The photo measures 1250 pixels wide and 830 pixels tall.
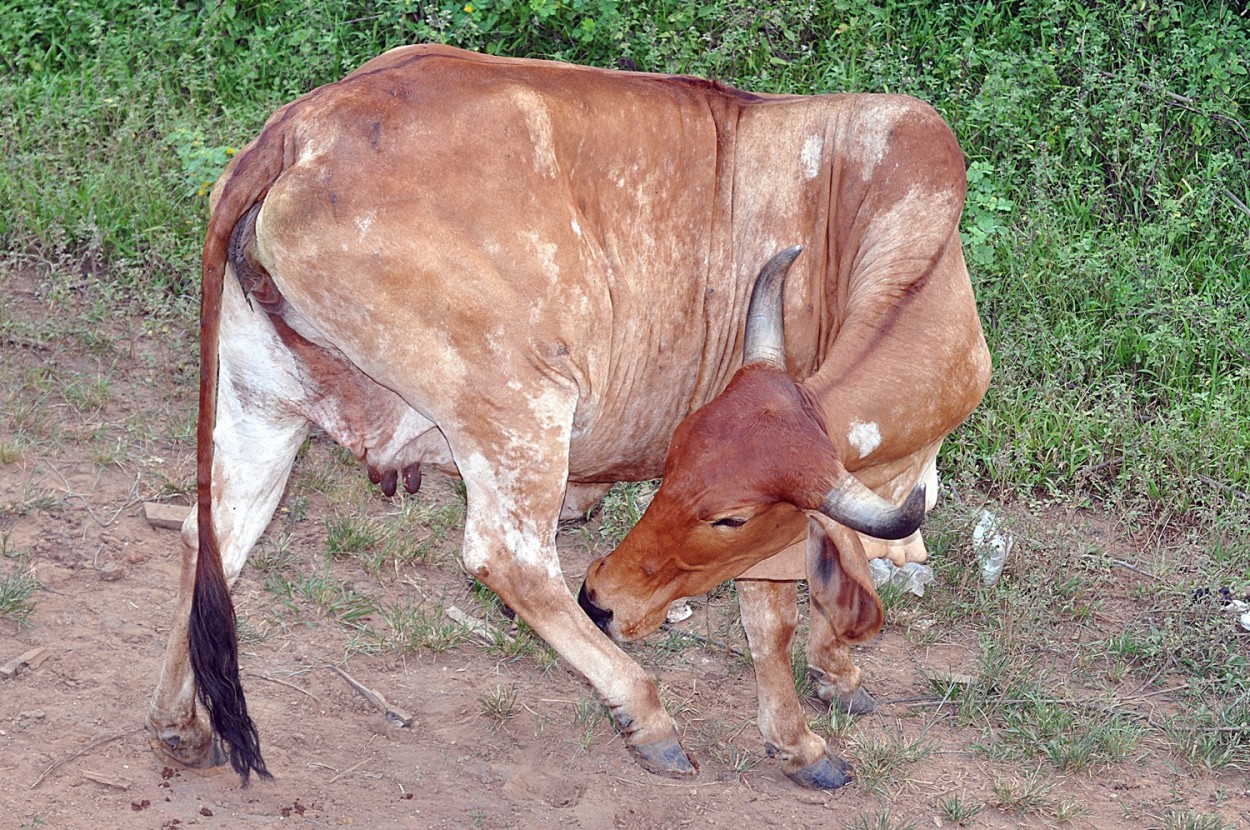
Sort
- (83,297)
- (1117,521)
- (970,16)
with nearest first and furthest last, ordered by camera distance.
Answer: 1. (1117,521)
2. (83,297)
3. (970,16)

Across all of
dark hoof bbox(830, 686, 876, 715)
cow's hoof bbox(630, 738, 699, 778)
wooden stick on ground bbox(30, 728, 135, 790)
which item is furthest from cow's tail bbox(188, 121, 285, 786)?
dark hoof bbox(830, 686, 876, 715)

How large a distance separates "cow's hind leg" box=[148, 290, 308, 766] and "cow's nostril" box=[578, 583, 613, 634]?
0.81 metres

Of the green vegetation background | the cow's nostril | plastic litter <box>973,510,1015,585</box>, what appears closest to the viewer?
the cow's nostril

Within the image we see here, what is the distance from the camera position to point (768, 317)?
3500 mm

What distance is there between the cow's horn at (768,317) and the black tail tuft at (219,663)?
129 centimetres

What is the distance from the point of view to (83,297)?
5742 millimetres

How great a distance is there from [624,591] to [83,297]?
310cm

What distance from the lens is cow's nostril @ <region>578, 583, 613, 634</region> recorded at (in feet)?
11.7

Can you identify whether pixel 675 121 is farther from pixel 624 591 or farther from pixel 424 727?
pixel 424 727

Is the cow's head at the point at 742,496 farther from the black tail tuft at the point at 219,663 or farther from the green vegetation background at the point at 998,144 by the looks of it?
the green vegetation background at the point at 998,144

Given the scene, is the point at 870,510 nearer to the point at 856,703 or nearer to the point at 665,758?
the point at 665,758

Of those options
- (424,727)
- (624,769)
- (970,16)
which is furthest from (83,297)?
(970,16)

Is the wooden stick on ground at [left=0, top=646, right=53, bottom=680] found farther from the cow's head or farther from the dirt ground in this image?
the cow's head

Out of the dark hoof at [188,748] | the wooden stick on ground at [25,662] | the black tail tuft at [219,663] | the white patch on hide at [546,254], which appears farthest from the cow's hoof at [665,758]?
the wooden stick on ground at [25,662]
